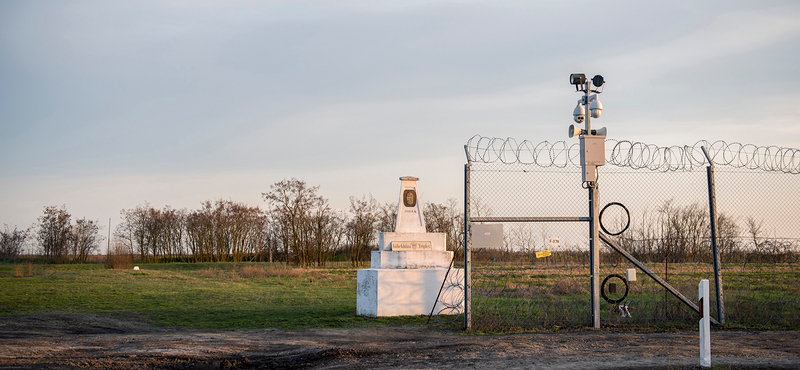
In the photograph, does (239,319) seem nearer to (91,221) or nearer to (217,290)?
(217,290)

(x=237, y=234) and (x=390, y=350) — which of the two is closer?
(x=390, y=350)

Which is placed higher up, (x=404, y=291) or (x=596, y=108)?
(x=596, y=108)

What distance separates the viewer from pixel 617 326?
1074 cm

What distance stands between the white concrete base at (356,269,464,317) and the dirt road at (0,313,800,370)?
2144mm

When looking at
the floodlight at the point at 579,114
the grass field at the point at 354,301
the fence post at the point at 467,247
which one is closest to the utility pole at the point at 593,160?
the floodlight at the point at 579,114

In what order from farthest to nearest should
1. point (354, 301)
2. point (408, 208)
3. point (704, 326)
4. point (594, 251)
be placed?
point (354, 301)
point (408, 208)
point (594, 251)
point (704, 326)

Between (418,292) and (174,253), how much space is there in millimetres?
46156

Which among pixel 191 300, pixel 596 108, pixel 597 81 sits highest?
pixel 597 81

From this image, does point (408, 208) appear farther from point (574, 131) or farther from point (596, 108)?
point (596, 108)

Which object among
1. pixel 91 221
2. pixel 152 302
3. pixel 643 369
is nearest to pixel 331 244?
pixel 91 221

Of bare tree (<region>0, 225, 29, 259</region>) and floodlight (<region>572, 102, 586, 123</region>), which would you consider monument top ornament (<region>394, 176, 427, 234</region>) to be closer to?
floodlight (<region>572, 102, 586, 123</region>)

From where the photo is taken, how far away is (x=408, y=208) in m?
14.7

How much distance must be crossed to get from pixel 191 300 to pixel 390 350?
13161 mm

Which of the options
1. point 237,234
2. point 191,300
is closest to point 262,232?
point 237,234
